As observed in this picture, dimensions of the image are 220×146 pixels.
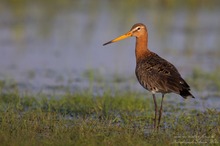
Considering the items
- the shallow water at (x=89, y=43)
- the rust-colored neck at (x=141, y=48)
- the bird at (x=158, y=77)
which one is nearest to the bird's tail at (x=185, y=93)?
the bird at (x=158, y=77)

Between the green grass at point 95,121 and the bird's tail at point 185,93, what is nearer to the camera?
the green grass at point 95,121

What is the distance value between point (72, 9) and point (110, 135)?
13.5 metres

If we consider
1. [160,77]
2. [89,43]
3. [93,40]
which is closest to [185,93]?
[160,77]

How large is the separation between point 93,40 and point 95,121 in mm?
7644

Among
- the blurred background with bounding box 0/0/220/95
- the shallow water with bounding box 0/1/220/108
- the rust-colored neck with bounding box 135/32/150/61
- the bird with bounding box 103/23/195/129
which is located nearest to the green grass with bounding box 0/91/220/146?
the bird with bounding box 103/23/195/129

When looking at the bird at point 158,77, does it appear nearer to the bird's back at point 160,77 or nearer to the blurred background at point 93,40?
the bird's back at point 160,77

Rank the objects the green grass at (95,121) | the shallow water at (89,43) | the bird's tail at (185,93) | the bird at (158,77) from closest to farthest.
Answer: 1. the green grass at (95,121)
2. the bird's tail at (185,93)
3. the bird at (158,77)
4. the shallow water at (89,43)

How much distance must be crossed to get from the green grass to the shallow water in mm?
1113

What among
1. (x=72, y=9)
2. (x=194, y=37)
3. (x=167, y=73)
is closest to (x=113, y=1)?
(x=72, y=9)

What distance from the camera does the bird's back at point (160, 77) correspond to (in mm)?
7516

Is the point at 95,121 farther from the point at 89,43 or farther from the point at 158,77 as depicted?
the point at 89,43

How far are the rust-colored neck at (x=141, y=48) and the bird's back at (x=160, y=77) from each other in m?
0.24

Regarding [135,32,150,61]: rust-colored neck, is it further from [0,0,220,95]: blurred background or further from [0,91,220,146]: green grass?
[0,0,220,95]: blurred background

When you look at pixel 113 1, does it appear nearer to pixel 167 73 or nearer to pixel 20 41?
pixel 20 41
